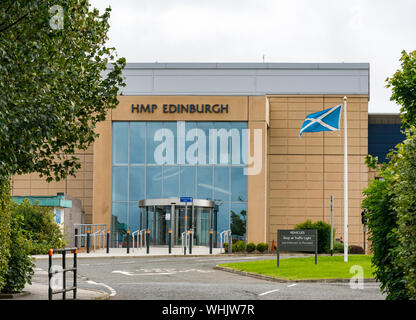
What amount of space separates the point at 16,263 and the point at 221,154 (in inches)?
1232

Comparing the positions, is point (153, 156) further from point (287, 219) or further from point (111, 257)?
point (111, 257)

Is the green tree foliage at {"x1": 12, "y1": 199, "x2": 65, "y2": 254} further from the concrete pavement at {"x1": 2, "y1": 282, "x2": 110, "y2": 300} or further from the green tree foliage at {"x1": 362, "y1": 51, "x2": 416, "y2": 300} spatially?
the green tree foliage at {"x1": 362, "y1": 51, "x2": 416, "y2": 300}

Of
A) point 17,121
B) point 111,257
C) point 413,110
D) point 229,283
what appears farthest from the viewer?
point 111,257

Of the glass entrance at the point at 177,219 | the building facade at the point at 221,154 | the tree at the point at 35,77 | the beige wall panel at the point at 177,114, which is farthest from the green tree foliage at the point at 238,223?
the tree at the point at 35,77

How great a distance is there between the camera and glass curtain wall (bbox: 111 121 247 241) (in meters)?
44.7

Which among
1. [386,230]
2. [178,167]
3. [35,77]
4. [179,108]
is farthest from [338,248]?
[35,77]

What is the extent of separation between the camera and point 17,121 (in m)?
9.70

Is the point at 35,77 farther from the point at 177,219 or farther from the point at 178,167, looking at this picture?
the point at 178,167

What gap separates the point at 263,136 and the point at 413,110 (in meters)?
28.0

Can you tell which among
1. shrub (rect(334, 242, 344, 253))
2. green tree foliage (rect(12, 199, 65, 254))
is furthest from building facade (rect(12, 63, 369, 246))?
green tree foliage (rect(12, 199, 65, 254))

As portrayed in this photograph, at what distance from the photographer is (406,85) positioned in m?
17.6

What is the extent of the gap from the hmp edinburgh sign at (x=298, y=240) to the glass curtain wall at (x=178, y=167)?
814 inches

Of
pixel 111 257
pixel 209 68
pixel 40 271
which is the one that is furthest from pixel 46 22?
pixel 209 68

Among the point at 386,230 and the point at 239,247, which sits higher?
the point at 386,230
